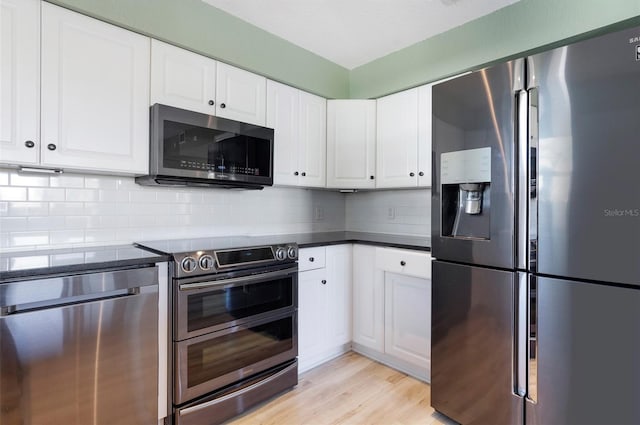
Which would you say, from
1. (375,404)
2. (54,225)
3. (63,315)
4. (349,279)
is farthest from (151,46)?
(375,404)

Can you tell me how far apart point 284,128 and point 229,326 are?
147cm

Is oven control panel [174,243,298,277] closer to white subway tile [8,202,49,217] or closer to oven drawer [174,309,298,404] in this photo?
oven drawer [174,309,298,404]

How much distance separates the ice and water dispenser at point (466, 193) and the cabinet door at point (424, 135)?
717 mm

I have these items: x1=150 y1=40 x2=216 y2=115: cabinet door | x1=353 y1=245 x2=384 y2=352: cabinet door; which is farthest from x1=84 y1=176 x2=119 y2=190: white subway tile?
x1=353 y1=245 x2=384 y2=352: cabinet door

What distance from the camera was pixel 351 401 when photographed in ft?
6.64

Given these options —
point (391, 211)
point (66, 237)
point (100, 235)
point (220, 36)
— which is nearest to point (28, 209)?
point (66, 237)

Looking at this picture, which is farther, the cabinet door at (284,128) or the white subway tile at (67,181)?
the cabinet door at (284,128)

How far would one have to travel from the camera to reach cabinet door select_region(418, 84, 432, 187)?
2.47 m

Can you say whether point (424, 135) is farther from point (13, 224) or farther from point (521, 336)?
point (13, 224)

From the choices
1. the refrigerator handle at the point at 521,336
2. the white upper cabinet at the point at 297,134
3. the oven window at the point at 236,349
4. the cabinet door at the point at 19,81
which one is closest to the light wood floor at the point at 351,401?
the oven window at the point at 236,349

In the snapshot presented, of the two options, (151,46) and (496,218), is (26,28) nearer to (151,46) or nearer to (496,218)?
(151,46)

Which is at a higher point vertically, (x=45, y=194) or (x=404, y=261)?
(x=45, y=194)

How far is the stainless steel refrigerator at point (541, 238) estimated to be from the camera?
1258mm

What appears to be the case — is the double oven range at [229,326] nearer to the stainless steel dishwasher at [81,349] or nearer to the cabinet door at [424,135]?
the stainless steel dishwasher at [81,349]
